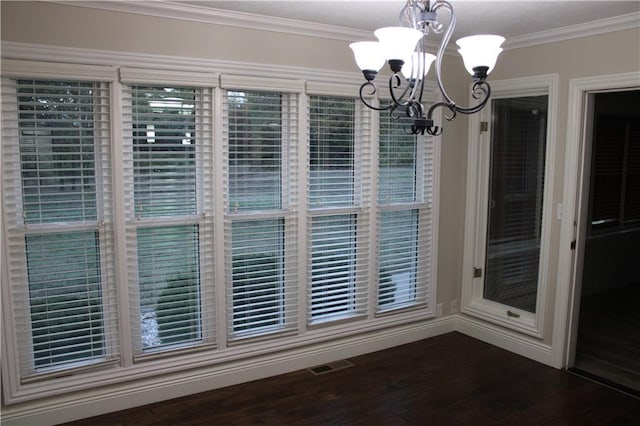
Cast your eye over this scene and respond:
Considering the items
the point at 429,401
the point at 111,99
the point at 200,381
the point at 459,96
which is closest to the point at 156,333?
the point at 200,381

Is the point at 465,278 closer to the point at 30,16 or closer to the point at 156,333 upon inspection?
the point at 156,333

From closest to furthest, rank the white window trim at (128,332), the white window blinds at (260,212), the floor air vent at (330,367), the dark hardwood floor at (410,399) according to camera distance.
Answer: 1. the white window trim at (128,332)
2. the dark hardwood floor at (410,399)
3. the white window blinds at (260,212)
4. the floor air vent at (330,367)

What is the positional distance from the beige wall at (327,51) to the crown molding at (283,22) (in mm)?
33

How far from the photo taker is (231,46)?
11.0 ft

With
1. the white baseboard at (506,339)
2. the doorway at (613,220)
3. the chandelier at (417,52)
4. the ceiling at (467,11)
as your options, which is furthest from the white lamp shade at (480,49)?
the doorway at (613,220)

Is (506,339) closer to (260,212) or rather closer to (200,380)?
(260,212)

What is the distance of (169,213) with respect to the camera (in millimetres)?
3305

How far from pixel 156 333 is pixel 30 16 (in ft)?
6.62

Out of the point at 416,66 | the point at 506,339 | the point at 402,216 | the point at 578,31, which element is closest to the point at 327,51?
the point at 402,216

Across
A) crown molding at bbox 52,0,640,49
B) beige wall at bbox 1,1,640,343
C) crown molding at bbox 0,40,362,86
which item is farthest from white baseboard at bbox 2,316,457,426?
crown molding at bbox 52,0,640,49

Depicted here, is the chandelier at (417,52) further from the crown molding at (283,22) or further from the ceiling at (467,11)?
the crown molding at (283,22)

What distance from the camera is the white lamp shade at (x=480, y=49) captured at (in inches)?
82.0

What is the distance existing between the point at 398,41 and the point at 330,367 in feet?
8.66

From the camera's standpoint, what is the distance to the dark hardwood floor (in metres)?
3.14
